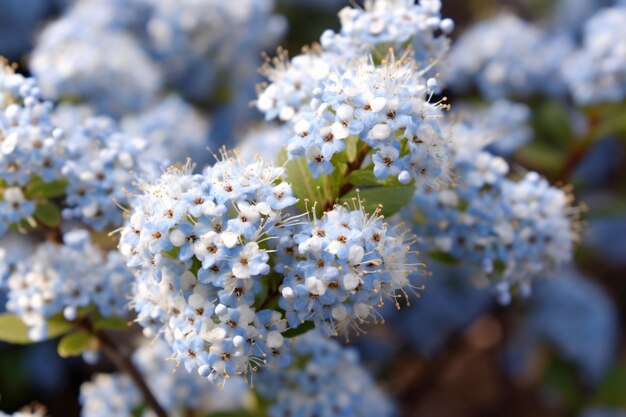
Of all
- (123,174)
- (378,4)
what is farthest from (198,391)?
(378,4)

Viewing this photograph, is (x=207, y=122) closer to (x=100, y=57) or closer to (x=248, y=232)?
(x=100, y=57)

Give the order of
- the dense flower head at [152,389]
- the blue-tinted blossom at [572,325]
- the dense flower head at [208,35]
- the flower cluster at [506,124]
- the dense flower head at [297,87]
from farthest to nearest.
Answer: the blue-tinted blossom at [572,325] < the dense flower head at [208,35] < the flower cluster at [506,124] < the dense flower head at [152,389] < the dense flower head at [297,87]

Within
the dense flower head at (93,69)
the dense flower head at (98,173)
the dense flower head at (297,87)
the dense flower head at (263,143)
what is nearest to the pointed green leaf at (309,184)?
the dense flower head at (297,87)

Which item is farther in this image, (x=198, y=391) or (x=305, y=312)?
(x=198, y=391)

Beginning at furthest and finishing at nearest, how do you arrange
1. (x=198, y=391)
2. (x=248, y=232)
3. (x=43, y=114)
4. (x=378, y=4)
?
(x=198, y=391) < (x=378, y=4) < (x=43, y=114) < (x=248, y=232)

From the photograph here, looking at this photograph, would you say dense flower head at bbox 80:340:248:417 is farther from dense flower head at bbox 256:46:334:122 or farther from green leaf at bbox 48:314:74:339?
dense flower head at bbox 256:46:334:122

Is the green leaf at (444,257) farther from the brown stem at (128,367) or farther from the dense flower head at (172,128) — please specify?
the dense flower head at (172,128)

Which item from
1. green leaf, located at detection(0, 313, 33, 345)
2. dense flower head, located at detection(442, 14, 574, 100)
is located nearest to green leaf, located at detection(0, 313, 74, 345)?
green leaf, located at detection(0, 313, 33, 345)
